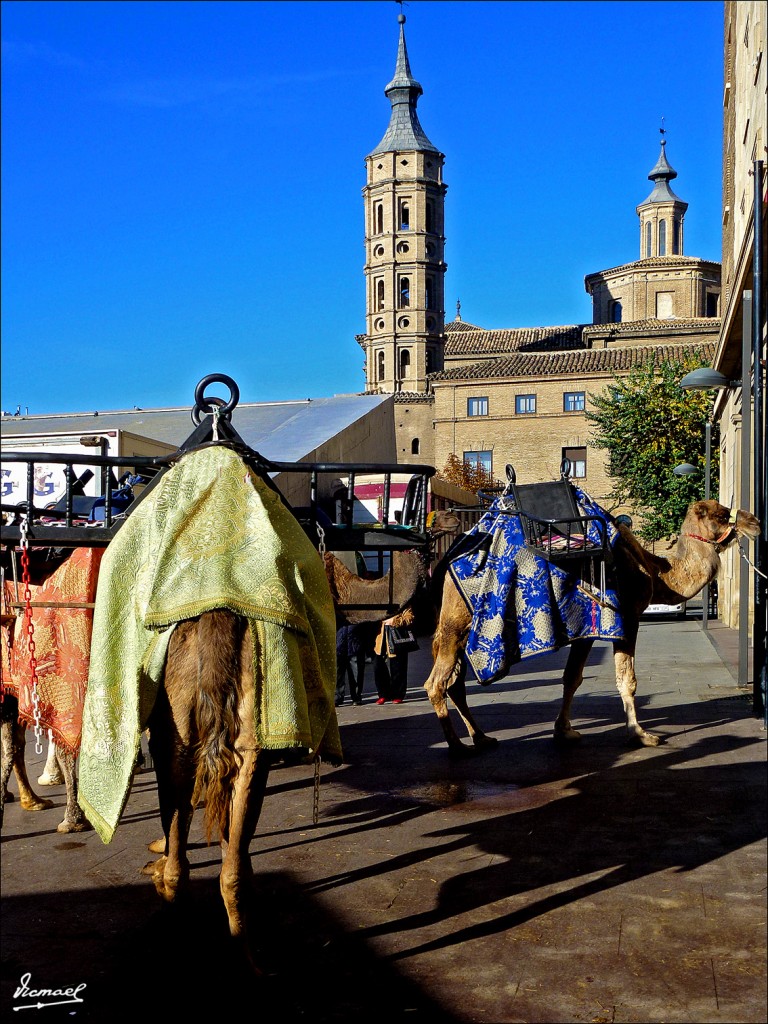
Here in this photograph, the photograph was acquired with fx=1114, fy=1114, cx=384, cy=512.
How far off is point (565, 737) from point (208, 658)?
5.65 m

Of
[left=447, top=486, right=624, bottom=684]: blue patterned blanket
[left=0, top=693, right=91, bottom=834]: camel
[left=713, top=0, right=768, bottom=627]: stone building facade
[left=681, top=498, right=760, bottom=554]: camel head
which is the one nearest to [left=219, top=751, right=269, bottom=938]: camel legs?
[left=0, top=693, right=91, bottom=834]: camel

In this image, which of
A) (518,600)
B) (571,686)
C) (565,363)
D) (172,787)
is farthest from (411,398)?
(172,787)

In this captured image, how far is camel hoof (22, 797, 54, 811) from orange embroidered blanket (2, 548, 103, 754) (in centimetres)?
132

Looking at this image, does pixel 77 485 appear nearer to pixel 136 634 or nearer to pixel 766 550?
pixel 136 634

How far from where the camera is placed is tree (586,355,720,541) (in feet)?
122

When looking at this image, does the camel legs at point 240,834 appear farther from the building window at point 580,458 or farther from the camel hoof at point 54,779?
the building window at point 580,458

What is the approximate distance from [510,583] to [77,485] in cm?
337

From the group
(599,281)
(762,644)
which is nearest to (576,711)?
(762,644)

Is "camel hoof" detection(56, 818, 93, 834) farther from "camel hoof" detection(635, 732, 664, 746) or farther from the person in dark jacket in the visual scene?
"camel hoof" detection(635, 732, 664, 746)

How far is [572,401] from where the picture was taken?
199 ft

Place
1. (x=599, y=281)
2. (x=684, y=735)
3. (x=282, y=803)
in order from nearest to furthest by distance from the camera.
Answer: (x=282, y=803) < (x=684, y=735) < (x=599, y=281)

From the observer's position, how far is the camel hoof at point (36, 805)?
24.6ft

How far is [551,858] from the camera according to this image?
605 cm

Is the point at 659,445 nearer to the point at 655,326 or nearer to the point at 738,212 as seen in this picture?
the point at 738,212
